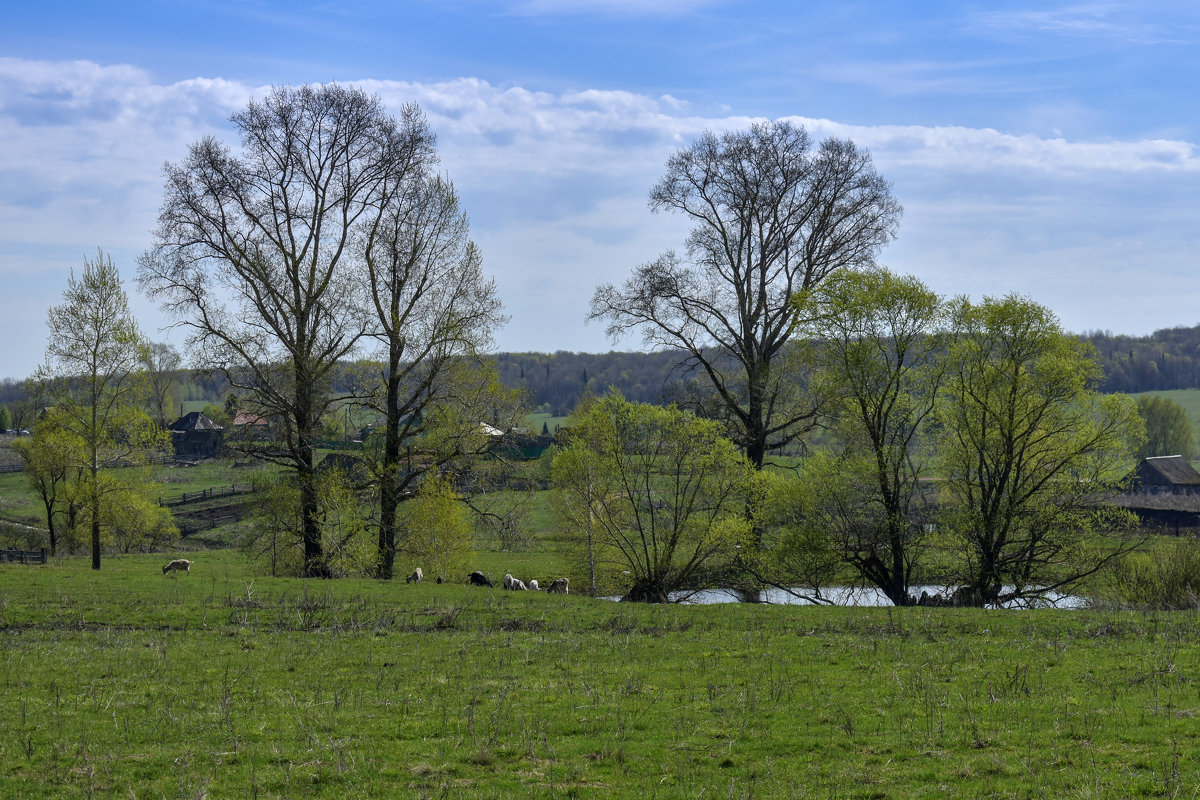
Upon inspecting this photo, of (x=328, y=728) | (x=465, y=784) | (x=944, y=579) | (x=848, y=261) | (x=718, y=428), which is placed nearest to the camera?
(x=465, y=784)

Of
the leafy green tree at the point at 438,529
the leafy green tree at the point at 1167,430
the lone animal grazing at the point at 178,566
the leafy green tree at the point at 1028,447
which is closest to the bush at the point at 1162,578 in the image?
the leafy green tree at the point at 1028,447

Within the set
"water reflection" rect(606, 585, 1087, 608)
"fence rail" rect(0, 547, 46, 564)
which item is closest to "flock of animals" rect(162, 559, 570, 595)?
"water reflection" rect(606, 585, 1087, 608)

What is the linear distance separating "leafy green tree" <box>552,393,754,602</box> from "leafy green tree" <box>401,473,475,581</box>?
14.3ft

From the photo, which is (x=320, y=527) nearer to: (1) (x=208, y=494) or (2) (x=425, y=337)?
(2) (x=425, y=337)

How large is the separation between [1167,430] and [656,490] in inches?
3866

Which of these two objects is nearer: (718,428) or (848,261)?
(718,428)

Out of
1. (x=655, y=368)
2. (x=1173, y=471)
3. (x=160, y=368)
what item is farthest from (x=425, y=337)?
(x=655, y=368)

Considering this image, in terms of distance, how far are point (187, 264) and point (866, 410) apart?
2301 centimetres

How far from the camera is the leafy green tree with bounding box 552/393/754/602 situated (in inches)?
1256

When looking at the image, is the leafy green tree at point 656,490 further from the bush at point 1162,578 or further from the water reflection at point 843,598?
the bush at point 1162,578

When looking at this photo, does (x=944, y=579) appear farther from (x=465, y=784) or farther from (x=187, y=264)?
(x=187, y=264)

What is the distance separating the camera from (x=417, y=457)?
3453 cm

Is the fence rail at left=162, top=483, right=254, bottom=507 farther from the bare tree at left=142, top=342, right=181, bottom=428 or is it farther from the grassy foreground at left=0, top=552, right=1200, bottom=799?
the grassy foreground at left=0, top=552, right=1200, bottom=799

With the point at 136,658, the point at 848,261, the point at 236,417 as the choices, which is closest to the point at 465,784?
the point at 136,658
